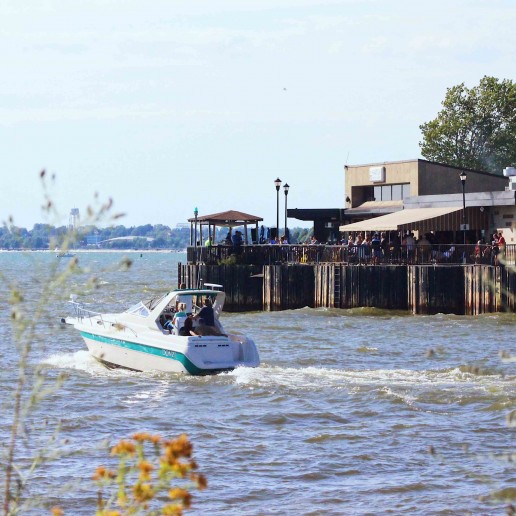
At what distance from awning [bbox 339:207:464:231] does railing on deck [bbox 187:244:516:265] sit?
2507 millimetres

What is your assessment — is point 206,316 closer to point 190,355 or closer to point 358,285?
point 190,355

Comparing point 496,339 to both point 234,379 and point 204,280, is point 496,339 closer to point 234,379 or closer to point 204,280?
point 234,379

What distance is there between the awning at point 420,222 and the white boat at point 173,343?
902 inches

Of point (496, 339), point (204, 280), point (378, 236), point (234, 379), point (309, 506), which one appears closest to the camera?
point (309, 506)

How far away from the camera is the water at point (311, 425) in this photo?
13.8 meters

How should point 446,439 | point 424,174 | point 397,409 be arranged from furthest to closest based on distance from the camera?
point 424,174 → point 397,409 → point 446,439

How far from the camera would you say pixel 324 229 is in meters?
61.0

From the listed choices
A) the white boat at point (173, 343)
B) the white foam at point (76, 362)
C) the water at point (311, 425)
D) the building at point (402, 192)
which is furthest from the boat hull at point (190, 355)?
the building at point (402, 192)

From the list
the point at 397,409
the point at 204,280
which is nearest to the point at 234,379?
the point at 397,409

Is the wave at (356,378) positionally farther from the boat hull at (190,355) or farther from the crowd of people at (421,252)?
the crowd of people at (421,252)

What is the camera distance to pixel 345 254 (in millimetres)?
45938

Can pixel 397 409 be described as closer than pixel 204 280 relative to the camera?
Yes

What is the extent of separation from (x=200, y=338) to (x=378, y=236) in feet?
93.6

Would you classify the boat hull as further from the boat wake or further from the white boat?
the boat wake
